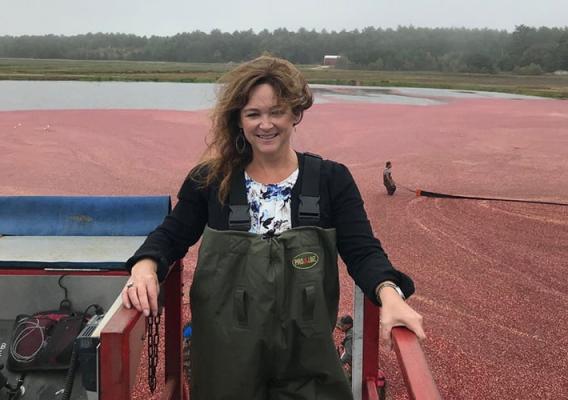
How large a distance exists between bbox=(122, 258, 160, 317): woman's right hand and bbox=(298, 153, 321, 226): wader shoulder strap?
54cm

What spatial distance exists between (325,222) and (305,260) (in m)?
0.21

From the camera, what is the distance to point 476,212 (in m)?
9.08

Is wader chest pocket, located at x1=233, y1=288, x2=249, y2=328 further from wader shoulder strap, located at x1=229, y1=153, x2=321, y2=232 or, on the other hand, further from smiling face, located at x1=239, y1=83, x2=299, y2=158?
smiling face, located at x1=239, y1=83, x2=299, y2=158

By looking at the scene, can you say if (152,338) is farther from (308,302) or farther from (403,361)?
(403,361)

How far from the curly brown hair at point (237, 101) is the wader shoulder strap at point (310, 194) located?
0.64ft

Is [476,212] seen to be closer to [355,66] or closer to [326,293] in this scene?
[326,293]

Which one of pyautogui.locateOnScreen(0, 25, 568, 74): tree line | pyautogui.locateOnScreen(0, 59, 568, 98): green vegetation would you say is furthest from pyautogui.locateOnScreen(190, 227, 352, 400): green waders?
pyautogui.locateOnScreen(0, 25, 568, 74): tree line

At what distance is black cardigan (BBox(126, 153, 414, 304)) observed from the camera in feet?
7.28

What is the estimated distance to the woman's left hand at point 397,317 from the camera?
1878 millimetres

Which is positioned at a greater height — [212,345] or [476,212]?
[212,345]

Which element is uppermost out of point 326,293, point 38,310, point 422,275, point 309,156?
point 309,156

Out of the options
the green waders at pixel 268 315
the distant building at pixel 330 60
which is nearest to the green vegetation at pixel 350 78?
the distant building at pixel 330 60

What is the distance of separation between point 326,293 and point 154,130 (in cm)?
1749

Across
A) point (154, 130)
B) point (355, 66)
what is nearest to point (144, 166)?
point (154, 130)
